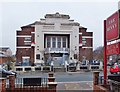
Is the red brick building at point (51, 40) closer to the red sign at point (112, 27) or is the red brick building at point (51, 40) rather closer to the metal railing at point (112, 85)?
the metal railing at point (112, 85)

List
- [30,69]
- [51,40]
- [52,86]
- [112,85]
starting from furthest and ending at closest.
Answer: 1. [51,40]
2. [30,69]
3. [52,86]
4. [112,85]

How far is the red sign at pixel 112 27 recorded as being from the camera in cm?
1111

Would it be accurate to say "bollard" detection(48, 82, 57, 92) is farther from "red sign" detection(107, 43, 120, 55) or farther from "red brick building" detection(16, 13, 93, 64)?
"red brick building" detection(16, 13, 93, 64)

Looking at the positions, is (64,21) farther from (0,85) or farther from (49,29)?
(0,85)

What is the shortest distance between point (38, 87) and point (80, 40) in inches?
1807

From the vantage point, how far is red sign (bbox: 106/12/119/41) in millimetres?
11108

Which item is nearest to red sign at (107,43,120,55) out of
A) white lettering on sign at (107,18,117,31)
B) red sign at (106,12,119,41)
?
red sign at (106,12,119,41)

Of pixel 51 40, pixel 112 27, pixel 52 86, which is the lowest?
pixel 52 86

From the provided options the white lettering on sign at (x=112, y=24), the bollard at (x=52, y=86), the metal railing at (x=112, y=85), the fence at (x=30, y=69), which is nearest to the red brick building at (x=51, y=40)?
the fence at (x=30, y=69)

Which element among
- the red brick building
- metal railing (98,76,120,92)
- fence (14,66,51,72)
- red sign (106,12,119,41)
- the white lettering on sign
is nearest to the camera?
metal railing (98,76,120,92)

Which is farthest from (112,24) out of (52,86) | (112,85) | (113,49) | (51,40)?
(51,40)

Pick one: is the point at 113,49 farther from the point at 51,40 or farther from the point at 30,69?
the point at 51,40

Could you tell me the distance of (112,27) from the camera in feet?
38.9

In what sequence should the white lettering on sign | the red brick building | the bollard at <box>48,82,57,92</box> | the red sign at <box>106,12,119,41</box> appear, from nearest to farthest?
the red sign at <box>106,12,119,41</box>
the white lettering on sign
the bollard at <box>48,82,57,92</box>
the red brick building
